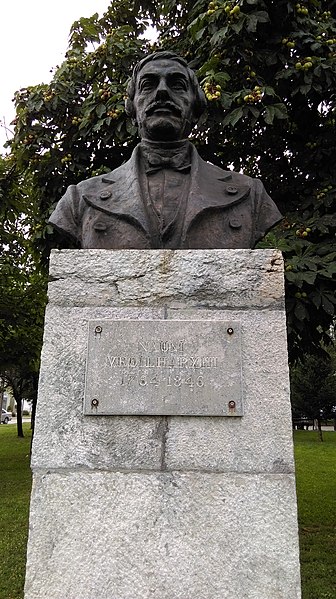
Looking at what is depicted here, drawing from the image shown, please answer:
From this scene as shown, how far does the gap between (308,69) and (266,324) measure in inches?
136

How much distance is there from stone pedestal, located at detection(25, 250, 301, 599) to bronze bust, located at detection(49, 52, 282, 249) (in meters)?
0.27

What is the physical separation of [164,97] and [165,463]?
185 cm

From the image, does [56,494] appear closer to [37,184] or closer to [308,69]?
[308,69]

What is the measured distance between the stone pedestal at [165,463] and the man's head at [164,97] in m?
0.82

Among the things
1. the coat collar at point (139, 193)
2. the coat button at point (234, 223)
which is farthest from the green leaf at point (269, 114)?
the coat button at point (234, 223)

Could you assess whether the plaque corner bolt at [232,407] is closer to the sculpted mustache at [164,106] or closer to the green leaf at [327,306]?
the sculpted mustache at [164,106]

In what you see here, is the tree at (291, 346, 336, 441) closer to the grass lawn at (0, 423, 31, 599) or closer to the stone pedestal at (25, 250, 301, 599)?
the grass lawn at (0, 423, 31, 599)

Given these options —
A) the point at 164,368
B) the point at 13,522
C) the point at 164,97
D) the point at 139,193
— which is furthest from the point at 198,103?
the point at 13,522

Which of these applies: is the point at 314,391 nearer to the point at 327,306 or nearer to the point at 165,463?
the point at 327,306

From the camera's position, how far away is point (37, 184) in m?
6.43

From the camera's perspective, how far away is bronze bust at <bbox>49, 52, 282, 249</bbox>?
9.14 ft

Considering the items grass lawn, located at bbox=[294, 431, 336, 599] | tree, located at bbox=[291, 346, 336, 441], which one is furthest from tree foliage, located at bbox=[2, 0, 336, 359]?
tree, located at bbox=[291, 346, 336, 441]

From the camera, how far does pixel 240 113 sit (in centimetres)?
483

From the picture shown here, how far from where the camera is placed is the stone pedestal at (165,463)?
85.9 inches
